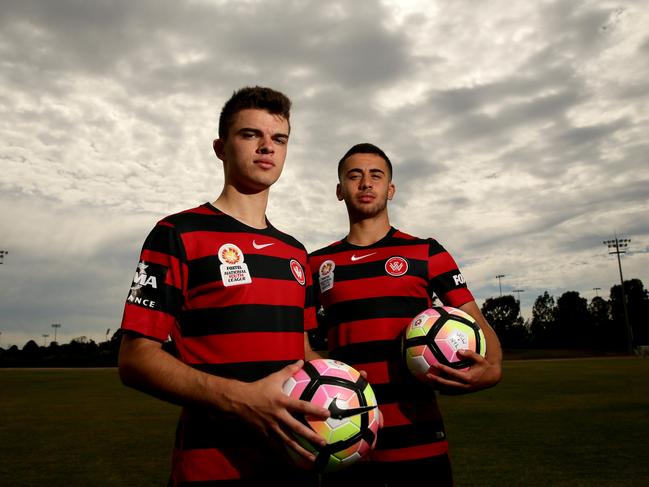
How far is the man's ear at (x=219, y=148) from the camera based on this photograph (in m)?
3.29

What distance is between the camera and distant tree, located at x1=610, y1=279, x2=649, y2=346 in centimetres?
8779

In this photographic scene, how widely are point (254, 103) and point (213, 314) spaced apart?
135cm

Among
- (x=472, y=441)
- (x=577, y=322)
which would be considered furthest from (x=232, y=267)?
(x=577, y=322)

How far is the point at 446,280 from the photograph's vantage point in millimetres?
4238

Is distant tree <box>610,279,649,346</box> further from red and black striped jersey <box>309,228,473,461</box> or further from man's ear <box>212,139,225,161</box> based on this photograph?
man's ear <box>212,139,225,161</box>

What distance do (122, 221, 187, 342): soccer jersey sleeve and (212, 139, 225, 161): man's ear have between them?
2.57 feet

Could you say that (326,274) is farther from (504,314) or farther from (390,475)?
(504,314)

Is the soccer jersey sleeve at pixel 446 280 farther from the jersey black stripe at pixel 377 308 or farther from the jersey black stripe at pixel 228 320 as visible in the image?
the jersey black stripe at pixel 228 320

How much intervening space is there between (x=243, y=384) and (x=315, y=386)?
1.44ft

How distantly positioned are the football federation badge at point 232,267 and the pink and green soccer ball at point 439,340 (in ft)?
4.72

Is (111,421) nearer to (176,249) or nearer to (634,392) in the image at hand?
(176,249)

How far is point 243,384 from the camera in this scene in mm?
2209

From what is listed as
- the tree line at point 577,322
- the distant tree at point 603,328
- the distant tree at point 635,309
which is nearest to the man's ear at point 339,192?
the tree line at point 577,322

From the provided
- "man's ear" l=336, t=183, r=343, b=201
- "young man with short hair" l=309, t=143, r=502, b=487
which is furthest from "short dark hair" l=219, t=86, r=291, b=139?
"man's ear" l=336, t=183, r=343, b=201
